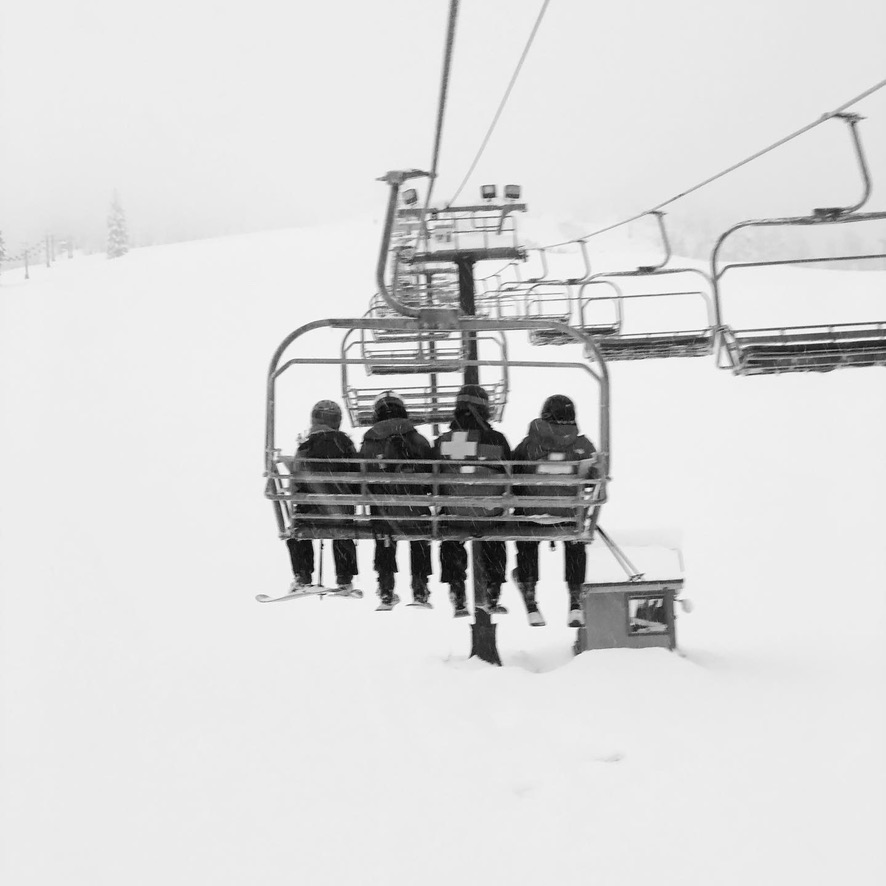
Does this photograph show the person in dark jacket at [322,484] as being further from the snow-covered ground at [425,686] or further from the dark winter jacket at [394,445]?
Result: the snow-covered ground at [425,686]

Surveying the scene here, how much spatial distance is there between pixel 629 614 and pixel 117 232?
6771cm

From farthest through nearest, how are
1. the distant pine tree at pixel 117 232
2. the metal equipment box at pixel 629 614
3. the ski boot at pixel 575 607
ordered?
1. the distant pine tree at pixel 117 232
2. the metal equipment box at pixel 629 614
3. the ski boot at pixel 575 607

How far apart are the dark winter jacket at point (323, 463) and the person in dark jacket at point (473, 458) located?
63cm

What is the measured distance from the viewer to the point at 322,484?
5.99 metres

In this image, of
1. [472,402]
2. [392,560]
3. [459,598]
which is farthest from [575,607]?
[472,402]

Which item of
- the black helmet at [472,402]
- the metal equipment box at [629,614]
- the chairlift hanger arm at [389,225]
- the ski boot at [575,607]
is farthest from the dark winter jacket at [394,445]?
the metal equipment box at [629,614]

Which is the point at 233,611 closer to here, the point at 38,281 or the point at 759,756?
the point at 759,756

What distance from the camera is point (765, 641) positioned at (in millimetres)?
13719

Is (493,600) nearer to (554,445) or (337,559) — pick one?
(337,559)

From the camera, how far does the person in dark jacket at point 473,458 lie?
5.90 m

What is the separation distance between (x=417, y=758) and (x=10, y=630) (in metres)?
7.69

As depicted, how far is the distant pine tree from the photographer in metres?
71.0

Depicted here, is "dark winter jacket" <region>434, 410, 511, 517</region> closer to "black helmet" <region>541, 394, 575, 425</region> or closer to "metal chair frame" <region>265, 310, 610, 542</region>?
"metal chair frame" <region>265, 310, 610, 542</region>

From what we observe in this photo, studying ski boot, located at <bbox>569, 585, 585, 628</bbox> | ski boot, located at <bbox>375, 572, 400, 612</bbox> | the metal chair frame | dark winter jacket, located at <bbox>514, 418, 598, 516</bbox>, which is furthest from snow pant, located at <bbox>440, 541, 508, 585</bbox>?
dark winter jacket, located at <bbox>514, 418, 598, 516</bbox>
